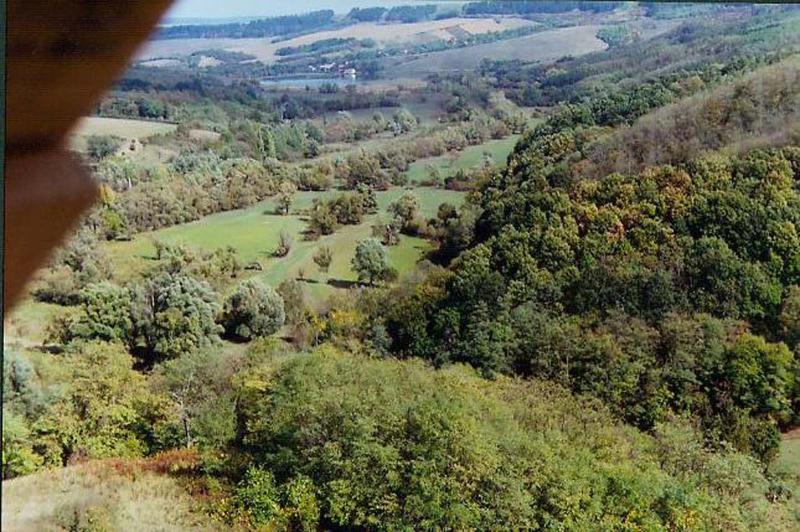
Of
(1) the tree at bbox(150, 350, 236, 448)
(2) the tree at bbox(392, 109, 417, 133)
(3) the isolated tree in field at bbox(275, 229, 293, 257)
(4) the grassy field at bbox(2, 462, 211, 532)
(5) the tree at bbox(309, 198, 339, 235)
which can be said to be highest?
(2) the tree at bbox(392, 109, 417, 133)

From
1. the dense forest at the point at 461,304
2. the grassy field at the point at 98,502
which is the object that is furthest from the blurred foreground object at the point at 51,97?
the grassy field at the point at 98,502

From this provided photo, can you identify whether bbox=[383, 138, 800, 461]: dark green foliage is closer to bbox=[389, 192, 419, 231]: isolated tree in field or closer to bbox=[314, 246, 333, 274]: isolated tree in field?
bbox=[389, 192, 419, 231]: isolated tree in field

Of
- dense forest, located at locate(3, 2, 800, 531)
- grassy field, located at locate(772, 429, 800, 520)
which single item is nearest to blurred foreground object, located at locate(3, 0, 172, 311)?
dense forest, located at locate(3, 2, 800, 531)

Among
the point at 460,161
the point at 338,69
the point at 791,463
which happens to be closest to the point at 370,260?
the point at 460,161

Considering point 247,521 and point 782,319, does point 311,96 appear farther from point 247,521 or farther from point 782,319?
point 782,319

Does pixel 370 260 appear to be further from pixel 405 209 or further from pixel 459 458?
pixel 459 458

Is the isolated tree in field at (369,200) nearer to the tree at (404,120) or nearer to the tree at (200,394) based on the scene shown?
the tree at (404,120)
